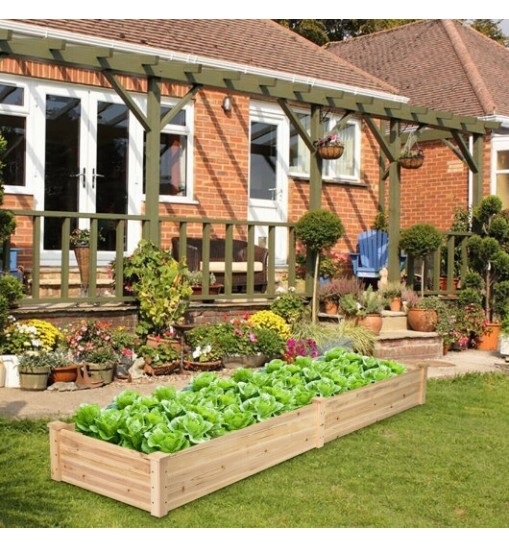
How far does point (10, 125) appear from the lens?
9766 mm

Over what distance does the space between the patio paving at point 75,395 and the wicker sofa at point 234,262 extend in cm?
284

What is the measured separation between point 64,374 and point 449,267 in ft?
20.1

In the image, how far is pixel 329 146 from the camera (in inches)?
366

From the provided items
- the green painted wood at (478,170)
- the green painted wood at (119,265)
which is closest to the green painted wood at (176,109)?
the green painted wood at (119,265)

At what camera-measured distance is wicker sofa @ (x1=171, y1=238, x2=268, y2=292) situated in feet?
32.9

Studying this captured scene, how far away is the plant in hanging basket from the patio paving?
2.94 meters

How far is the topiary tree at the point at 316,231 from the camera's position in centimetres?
896

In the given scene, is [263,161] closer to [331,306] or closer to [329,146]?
[329,146]

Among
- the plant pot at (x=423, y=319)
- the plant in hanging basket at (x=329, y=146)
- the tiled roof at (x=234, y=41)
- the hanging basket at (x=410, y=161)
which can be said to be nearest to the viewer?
the plant in hanging basket at (x=329, y=146)

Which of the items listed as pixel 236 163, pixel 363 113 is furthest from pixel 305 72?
pixel 363 113

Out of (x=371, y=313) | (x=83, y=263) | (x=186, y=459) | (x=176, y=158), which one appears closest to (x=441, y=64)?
(x=176, y=158)

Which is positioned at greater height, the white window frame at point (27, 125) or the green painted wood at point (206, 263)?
the white window frame at point (27, 125)

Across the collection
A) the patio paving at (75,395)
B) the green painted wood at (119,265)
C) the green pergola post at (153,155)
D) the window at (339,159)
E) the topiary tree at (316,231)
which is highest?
the window at (339,159)

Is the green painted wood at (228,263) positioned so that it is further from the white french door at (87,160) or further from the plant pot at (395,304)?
the white french door at (87,160)
